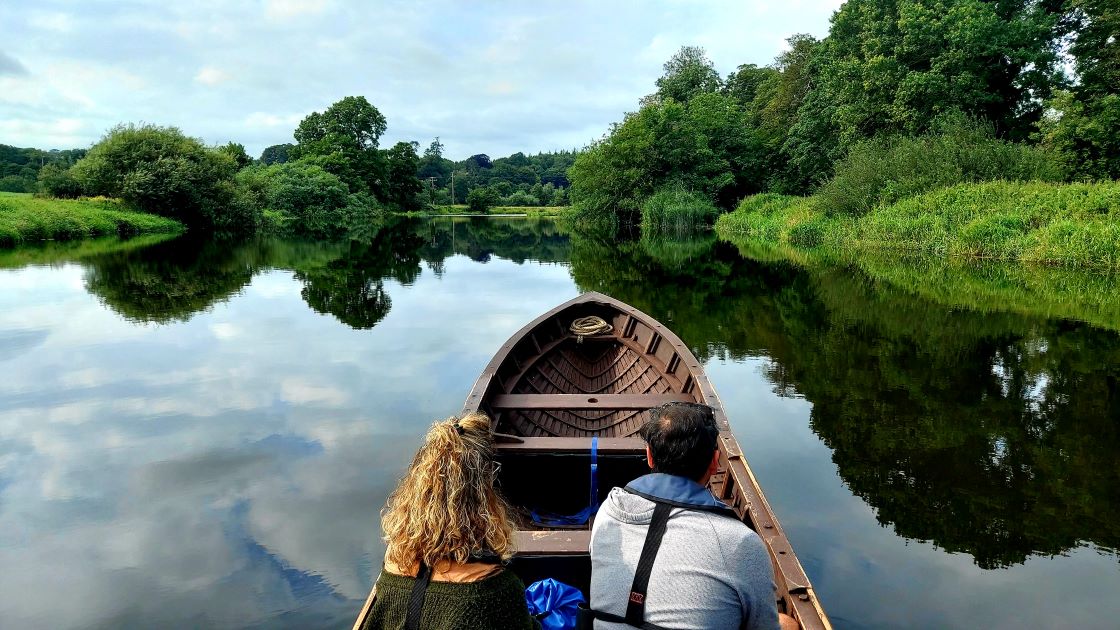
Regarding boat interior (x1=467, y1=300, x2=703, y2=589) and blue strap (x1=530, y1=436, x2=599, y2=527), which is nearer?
boat interior (x1=467, y1=300, x2=703, y2=589)

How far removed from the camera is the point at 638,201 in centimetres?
4472

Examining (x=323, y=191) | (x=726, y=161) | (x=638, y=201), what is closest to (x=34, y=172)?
(x=323, y=191)

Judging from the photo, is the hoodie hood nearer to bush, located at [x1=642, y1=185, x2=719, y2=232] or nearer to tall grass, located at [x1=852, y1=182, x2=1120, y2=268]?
tall grass, located at [x1=852, y1=182, x2=1120, y2=268]

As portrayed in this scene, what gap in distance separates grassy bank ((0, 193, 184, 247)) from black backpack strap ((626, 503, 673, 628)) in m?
35.7

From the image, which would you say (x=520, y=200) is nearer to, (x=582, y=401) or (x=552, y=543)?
(x=582, y=401)

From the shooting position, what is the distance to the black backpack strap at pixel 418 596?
197 cm

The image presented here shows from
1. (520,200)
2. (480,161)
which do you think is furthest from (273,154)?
(520,200)

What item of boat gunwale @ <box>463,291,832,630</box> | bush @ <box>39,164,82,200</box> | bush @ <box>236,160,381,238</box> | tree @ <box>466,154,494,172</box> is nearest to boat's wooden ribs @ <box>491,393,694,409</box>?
boat gunwale @ <box>463,291,832,630</box>

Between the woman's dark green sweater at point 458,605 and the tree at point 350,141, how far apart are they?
216 ft

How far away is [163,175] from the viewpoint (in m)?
37.4

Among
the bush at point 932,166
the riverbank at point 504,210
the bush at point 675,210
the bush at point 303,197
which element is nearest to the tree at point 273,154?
the riverbank at point 504,210

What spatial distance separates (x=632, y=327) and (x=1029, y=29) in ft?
93.6

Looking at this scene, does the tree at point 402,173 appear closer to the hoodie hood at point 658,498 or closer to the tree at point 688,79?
the tree at point 688,79

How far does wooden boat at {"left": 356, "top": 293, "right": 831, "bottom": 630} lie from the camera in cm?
335
